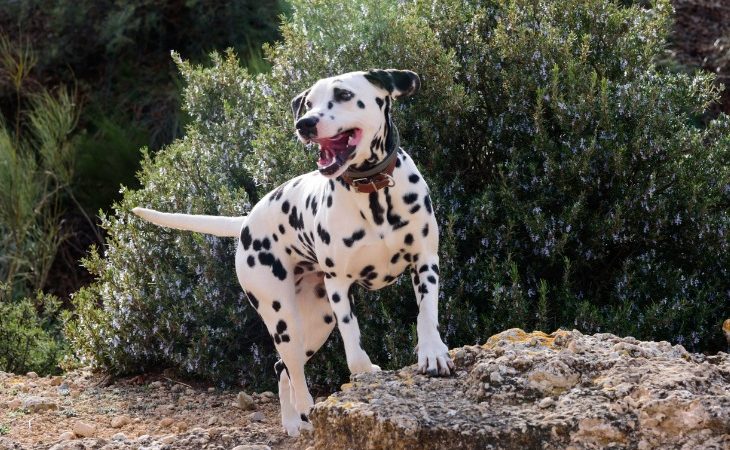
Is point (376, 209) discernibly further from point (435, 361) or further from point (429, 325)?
point (435, 361)

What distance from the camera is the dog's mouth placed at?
4.26 meters

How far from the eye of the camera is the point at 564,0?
23.2 feet

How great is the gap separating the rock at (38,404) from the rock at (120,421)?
462 millimetres

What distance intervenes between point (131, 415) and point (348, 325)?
2.19 m

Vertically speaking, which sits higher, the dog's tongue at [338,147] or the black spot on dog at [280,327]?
the dog's tongue at [338,147]

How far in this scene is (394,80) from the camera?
460 centimetres

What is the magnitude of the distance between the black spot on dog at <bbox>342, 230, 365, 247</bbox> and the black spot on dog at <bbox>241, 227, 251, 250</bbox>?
78 centimetres

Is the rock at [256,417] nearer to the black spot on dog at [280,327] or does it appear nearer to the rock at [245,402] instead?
the rock at [245,402]

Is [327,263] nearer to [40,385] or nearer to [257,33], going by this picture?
[40,385]

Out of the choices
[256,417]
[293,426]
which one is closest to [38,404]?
[256,417]

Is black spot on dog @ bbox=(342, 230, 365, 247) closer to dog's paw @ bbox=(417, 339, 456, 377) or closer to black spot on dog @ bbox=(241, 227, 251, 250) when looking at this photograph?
dog's paw @ bbox=(417, 339, 456, 377)

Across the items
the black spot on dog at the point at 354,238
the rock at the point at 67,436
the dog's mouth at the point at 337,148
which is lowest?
the rock at the point at 67,436

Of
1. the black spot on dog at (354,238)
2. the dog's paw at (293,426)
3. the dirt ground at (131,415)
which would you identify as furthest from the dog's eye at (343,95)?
the dog's paw at (293,426)

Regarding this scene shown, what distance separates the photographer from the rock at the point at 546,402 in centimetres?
360
